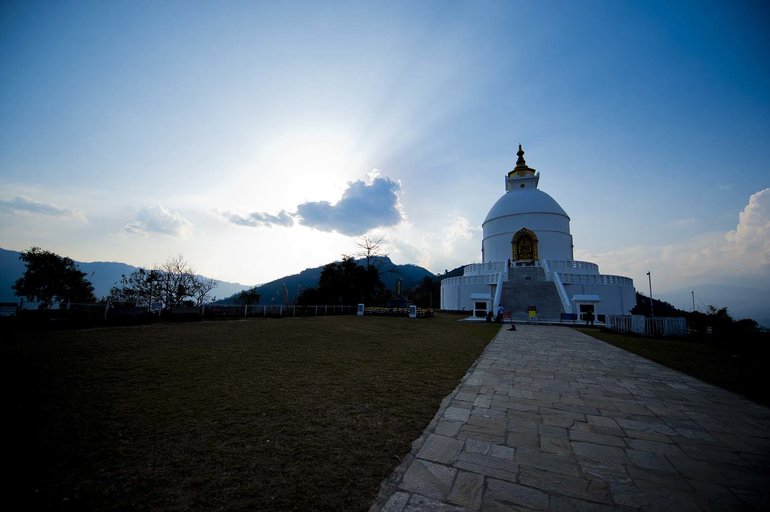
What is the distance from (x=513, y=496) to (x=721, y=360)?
36.6 feet

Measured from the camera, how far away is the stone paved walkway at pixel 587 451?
264cm

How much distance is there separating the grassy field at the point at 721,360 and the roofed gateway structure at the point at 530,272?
9929 mm

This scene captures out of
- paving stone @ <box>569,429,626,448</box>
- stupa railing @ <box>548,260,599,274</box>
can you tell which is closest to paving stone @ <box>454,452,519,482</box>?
paving stone @ <box>569,429,626,448</box>

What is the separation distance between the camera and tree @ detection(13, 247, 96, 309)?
32062mm

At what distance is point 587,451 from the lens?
11.5 feet

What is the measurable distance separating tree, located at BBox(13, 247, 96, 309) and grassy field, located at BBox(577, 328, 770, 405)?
160ft

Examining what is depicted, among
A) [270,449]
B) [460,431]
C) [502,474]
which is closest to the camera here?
[502,474]

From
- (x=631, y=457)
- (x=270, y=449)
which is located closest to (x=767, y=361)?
(x=631, y=457)

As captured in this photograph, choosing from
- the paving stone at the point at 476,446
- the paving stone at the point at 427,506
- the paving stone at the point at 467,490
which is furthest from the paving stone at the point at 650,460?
the paving stone at the point at 427,506

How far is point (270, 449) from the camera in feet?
10.8

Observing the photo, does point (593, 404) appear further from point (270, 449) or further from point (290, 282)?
point (290, 282)

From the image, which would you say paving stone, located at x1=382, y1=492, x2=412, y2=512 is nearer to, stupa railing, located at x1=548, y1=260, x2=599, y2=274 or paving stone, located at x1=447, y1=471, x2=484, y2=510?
paving stone, located at x1=447, y1=471, x2=484, y2=510

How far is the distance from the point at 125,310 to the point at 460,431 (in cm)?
1740

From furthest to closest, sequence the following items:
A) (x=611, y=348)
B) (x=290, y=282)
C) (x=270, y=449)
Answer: (x=290, y=282), (x=611, y=348), (x=270, y=449)
